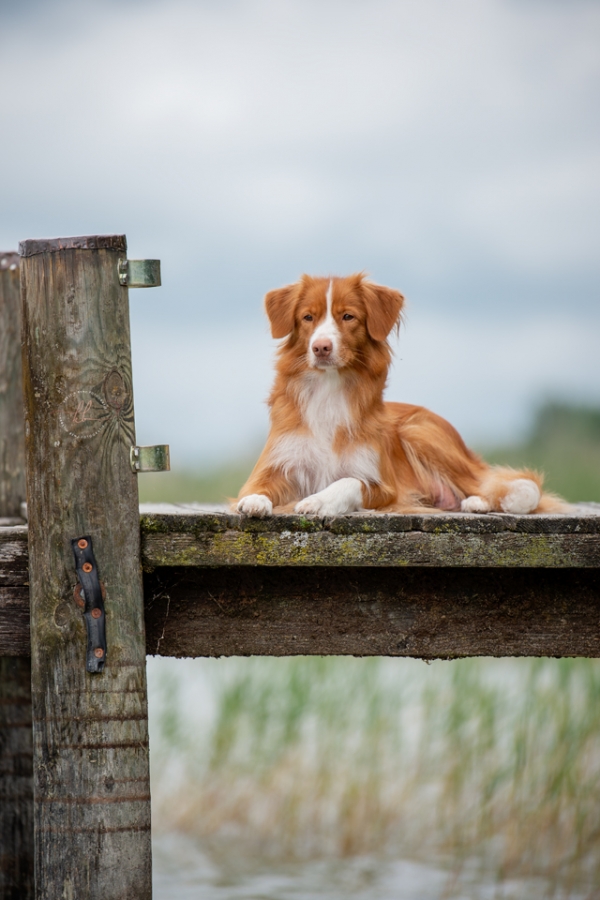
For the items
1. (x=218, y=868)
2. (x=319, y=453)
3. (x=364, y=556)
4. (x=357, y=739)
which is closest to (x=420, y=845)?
(x=357, y=739)

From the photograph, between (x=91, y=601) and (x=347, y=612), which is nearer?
(x=91, y=601)

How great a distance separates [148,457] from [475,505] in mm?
1514

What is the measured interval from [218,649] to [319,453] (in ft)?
3.03

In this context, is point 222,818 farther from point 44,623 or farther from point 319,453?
point 44,623

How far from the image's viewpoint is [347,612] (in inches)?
116

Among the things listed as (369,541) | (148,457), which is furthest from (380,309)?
(148,457)

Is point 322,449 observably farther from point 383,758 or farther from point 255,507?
point 383,758

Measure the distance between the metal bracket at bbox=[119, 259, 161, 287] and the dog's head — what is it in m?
0.93

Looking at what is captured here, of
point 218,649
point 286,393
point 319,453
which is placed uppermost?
point 286,393

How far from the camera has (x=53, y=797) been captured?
2670 mm

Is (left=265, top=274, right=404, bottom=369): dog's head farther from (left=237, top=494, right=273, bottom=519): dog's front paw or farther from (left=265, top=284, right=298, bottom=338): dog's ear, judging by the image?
(left=237, top=494, right=273, bottom=519): dog's front paw

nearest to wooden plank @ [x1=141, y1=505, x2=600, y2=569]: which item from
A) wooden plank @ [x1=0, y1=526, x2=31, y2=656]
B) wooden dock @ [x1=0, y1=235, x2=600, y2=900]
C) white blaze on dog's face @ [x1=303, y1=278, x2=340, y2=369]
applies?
wooden dock @ [x1=0, y1=235, x2=600, y2=900]

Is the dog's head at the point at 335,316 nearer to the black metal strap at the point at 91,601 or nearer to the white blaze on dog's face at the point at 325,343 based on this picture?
the white blaze on dog's face at the point at 325,343

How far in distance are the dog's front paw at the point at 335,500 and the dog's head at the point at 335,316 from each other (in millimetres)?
483
